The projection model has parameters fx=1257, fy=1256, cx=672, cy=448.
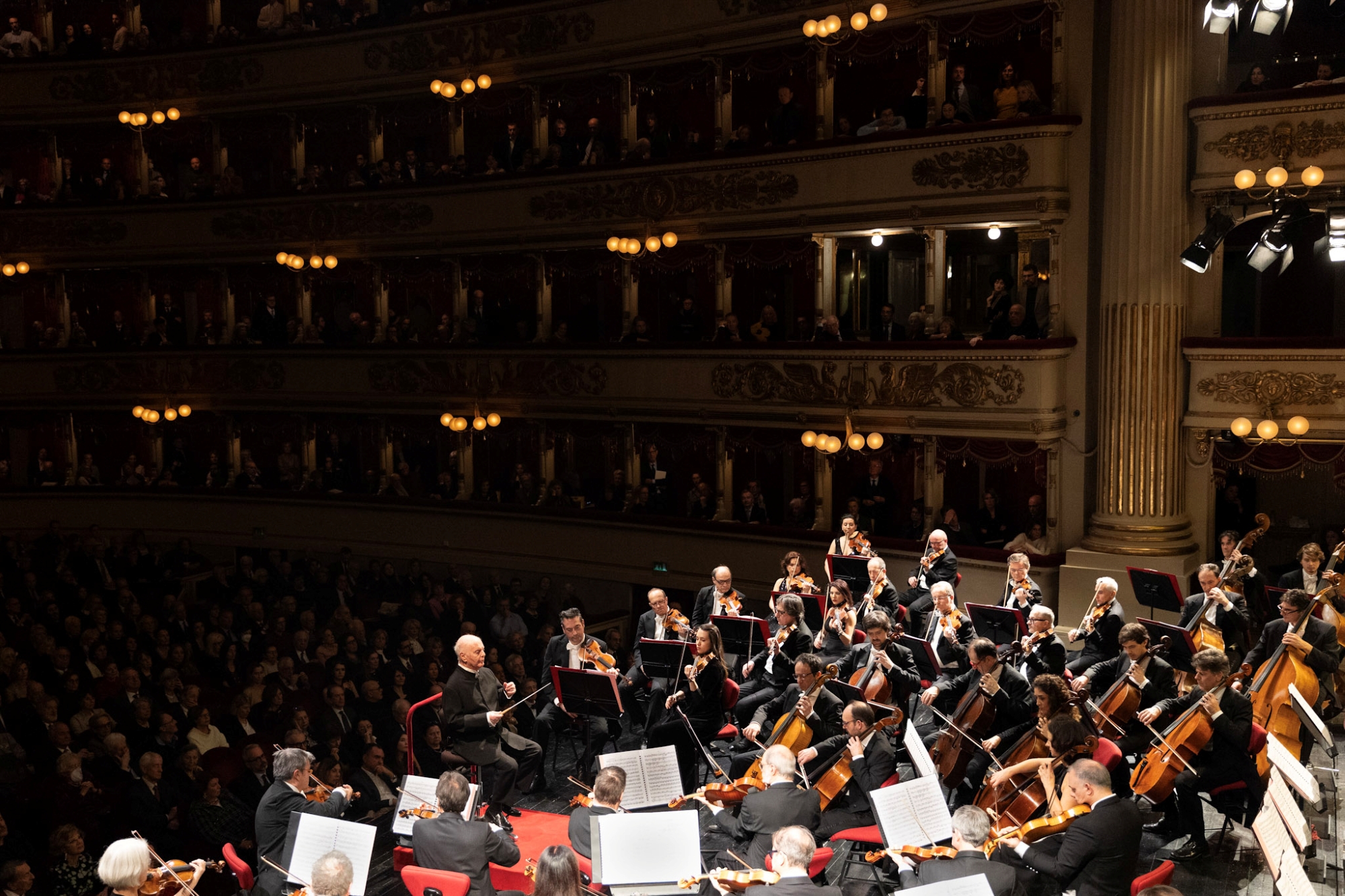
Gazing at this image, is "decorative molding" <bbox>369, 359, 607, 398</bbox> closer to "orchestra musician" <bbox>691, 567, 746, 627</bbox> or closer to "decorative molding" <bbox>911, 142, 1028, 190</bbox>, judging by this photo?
"decorative molding" <bbox>911, 142, 1028, 190</bbox>

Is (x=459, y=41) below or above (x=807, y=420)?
above

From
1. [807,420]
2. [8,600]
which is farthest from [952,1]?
[8,600]

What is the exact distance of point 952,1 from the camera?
1592 cm

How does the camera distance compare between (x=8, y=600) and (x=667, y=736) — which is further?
(x=8, y=600)

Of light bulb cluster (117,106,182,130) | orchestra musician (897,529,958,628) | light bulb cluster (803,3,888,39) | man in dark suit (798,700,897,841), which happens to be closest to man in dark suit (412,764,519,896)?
man in dark suit (798,700,897,841)

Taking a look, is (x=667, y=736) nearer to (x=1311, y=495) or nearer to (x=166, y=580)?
(x=1311, y=495)

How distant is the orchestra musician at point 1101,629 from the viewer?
10742 mm

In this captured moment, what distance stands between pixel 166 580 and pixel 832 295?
12253 millimetres

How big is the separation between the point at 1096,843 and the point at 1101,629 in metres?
3.92

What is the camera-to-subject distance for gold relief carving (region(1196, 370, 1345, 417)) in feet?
45.5

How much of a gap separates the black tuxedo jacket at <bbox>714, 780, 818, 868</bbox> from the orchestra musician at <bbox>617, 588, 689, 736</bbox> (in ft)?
8.31

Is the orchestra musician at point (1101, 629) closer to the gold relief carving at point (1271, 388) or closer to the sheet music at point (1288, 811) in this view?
the sheet music at point (1288, 811)

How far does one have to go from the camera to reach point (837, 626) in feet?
37.9

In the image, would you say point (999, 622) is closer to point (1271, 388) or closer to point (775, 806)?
point (775, 806)
